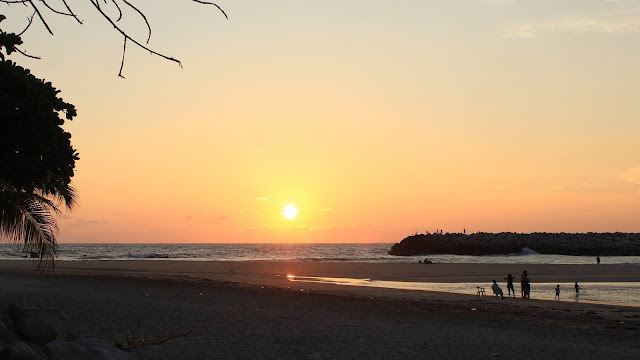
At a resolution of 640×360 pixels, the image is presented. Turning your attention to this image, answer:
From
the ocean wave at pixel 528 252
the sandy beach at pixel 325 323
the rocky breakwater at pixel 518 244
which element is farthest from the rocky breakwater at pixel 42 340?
the ocean wave at pixel 528 252

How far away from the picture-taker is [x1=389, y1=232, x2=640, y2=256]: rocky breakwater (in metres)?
99.2

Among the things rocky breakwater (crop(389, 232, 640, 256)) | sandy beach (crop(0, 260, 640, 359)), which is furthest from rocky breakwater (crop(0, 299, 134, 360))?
rocky breakwater (crop(389, 232, 640, 256))

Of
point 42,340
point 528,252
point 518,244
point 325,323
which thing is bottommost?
point 325,323

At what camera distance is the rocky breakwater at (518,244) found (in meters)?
99.2

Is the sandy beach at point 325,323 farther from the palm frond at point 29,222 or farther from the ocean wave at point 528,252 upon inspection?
the ocean wave at point 528,252

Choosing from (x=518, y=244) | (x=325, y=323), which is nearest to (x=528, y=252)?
(x=518, y=244)

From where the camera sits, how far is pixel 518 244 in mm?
103562

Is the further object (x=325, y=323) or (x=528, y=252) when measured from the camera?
(x=528, y=252)

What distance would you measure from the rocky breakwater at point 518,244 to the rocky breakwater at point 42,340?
95344 mm

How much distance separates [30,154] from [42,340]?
4.08 meters

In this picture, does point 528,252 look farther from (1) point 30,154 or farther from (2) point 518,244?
(1) point 30,154

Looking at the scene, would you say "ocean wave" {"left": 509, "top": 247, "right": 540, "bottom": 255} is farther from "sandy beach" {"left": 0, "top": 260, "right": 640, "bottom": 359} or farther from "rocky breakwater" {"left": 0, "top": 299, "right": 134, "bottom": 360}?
"rocky breakwater" {"left": 0, "top": 299, "right": 134, "bottom": 360}

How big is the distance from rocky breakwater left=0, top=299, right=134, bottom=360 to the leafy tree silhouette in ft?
8.97

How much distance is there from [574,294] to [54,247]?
88.0 ft
